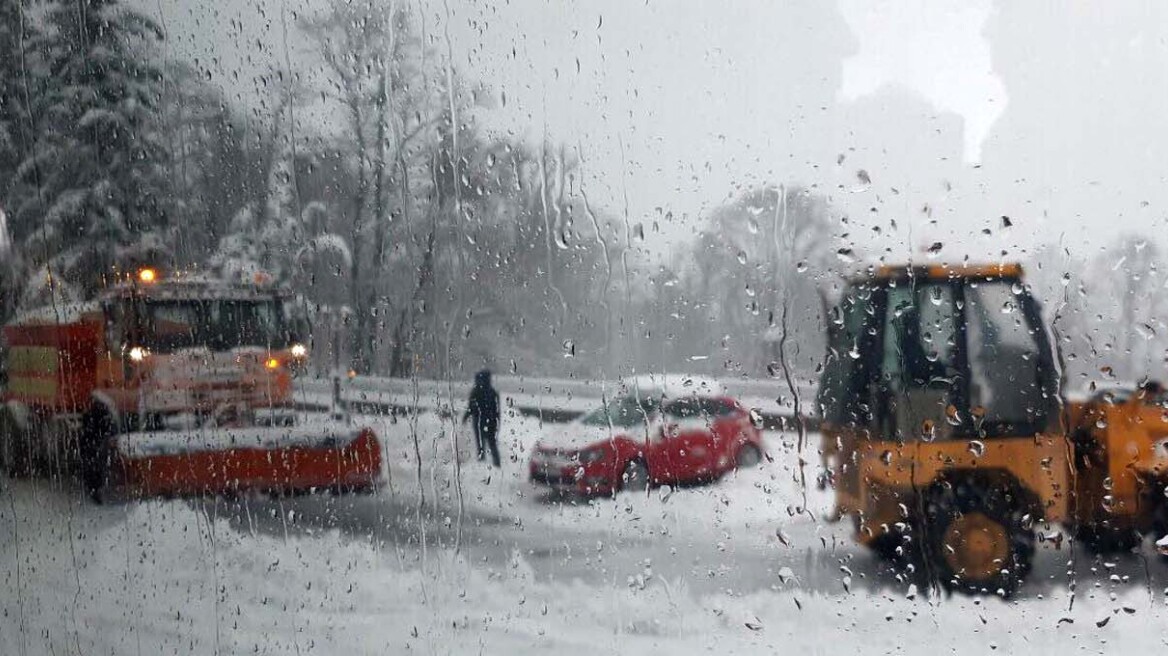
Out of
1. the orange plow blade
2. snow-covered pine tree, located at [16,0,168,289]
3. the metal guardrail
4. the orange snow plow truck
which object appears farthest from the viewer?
snow-covered pine tree, located at [16,0,168,289]

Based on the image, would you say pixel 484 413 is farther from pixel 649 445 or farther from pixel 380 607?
pixel 380 607

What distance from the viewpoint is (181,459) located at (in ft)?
12.1

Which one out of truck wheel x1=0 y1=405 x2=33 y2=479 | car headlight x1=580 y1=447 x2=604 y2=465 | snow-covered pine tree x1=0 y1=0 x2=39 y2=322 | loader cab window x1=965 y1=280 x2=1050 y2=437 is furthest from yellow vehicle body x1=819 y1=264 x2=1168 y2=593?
truck wheel x1=0 y1=405 x2=33 y2=479

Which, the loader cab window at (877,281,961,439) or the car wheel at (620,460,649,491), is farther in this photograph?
the car wheel at (620,460,649,491)

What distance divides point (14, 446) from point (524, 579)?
2.94 metres

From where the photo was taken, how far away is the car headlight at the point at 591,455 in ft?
8.94

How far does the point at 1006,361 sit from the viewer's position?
2305 millimetres

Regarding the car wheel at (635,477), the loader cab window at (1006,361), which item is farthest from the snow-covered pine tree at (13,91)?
the loader cab window at (1006,361)

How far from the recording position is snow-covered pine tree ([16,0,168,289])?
12.5 ft

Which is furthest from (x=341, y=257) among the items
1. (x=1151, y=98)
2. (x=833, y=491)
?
(x=1151, y=98)

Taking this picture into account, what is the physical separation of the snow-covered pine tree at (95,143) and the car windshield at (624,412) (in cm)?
194

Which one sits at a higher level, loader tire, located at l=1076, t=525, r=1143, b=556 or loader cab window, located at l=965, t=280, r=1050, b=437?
loader cab window, located at l=965, t=280, r=1050, b=437

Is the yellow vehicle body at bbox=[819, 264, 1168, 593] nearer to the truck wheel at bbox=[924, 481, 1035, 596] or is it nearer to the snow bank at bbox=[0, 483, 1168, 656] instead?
the truck wheel at bbox=[924, 481, 1035, 596]

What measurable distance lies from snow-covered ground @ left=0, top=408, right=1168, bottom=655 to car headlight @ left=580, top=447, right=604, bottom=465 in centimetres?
10
